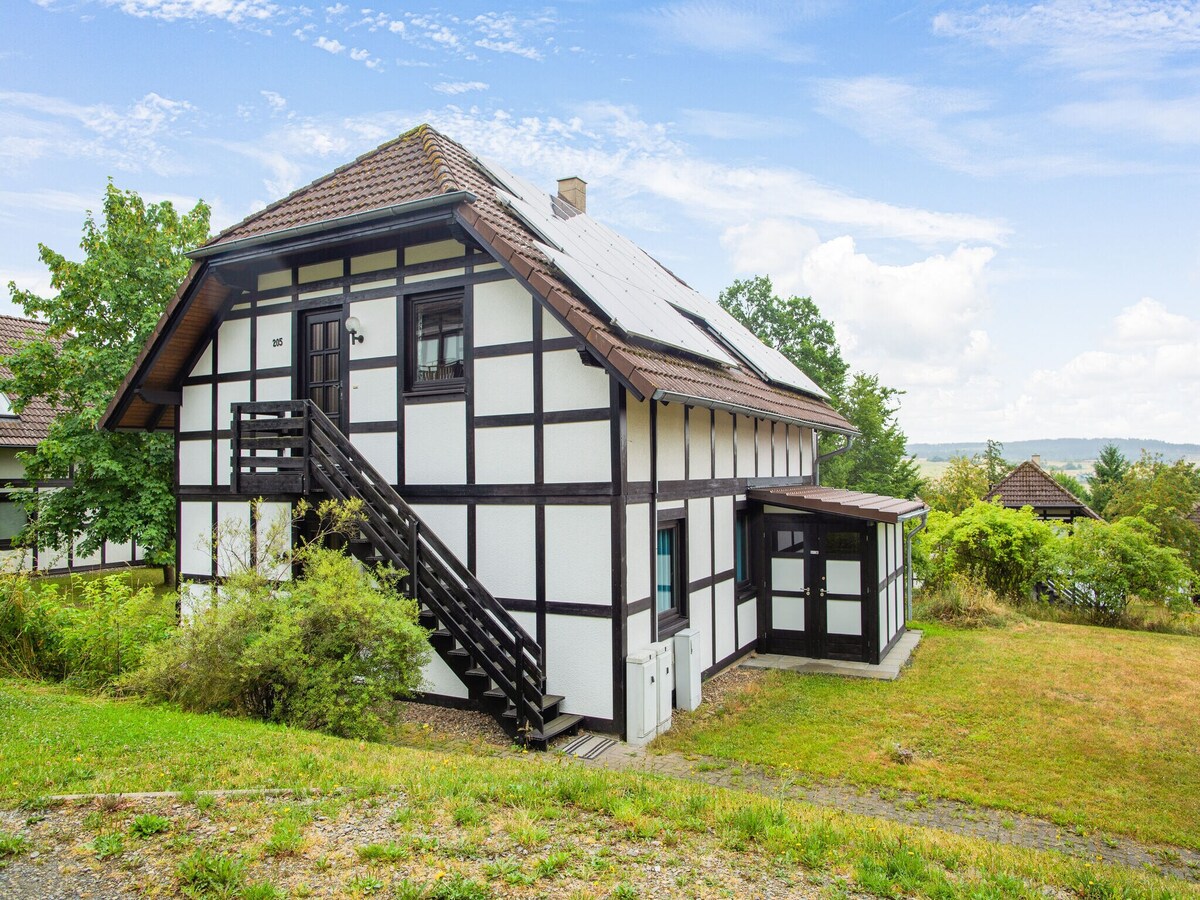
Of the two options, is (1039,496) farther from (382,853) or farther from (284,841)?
(284,841)

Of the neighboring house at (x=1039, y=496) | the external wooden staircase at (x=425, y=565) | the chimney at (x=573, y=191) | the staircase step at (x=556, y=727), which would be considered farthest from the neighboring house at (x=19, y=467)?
the neighboring house at (x=1039, y=496)

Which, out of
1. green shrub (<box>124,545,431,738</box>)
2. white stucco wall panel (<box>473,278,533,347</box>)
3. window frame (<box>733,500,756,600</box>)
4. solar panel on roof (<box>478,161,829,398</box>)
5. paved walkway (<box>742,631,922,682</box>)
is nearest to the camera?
green shrub (<box>124,545,431,738</box>)

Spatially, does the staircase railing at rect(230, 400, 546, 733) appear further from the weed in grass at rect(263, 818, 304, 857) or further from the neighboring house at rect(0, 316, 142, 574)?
the neighboring house at rect(0, 316, 142, 574)

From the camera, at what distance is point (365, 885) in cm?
370

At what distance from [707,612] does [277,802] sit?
686 centimetres

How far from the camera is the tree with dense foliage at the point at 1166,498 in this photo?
1101 inches

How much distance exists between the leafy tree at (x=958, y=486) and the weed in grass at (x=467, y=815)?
31695 millimetres

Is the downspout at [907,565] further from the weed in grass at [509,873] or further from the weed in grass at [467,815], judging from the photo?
the weed in grass at [509,873]

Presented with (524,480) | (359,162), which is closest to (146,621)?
(524,480)

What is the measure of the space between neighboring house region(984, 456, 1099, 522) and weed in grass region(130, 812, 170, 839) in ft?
96.7

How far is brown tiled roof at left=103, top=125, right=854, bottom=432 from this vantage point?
8.12 m

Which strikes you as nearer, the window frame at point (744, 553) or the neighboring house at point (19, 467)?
the window frame at point (744, 553)

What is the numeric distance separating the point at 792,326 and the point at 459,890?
3175cm

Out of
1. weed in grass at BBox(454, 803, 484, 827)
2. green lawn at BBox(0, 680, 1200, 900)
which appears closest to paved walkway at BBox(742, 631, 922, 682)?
green lawn at BBox(0, 680, 1200, 900)
